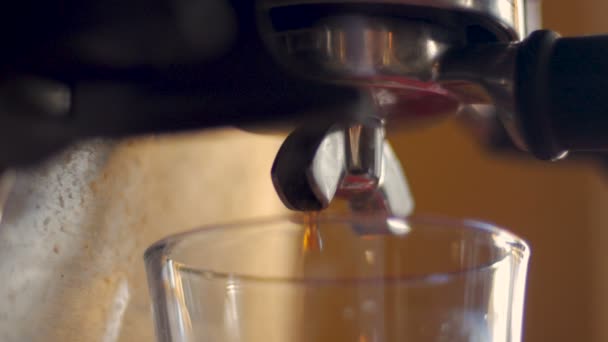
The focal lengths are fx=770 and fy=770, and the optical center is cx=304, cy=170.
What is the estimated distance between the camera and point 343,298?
1.18 ft

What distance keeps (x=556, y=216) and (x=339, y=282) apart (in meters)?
0.51

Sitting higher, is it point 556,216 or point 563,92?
point 563,92

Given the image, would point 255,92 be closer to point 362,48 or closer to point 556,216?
point 362,48

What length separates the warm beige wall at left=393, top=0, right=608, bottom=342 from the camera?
79 centimetres

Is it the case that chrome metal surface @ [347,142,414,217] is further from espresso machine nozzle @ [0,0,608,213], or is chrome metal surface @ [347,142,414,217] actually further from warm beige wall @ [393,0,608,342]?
warm beige wall @ [393,0,608,342]

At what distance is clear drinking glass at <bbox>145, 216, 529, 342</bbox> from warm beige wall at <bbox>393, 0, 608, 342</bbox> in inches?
15.0

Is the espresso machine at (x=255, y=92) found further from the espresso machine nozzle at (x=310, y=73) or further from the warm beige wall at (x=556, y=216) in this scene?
the warm beige wall at (x=556, y=216)

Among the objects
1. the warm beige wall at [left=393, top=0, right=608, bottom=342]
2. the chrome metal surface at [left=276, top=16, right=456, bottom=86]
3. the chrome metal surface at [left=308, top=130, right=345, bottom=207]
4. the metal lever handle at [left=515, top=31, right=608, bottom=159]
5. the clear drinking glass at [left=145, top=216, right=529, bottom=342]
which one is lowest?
the warm beige wall at [left=393, top=0, right=608, bottom=342]

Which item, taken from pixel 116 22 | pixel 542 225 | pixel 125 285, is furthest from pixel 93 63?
pixel 542 225

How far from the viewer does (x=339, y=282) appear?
353 mm

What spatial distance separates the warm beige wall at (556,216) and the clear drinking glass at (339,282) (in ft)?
1.25

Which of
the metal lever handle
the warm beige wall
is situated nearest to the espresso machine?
the metal lever handle

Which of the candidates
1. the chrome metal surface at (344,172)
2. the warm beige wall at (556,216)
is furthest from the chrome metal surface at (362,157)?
the warm beige wall at (556,216)

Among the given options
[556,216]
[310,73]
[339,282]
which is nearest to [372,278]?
[339,282]
